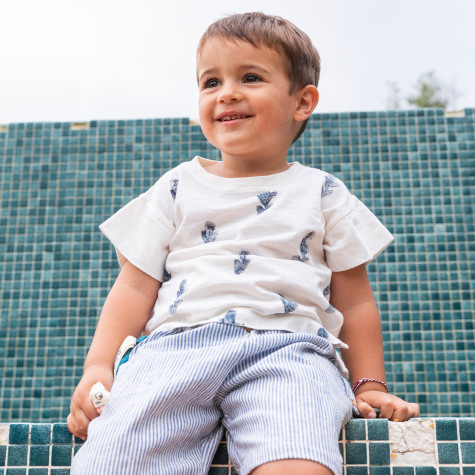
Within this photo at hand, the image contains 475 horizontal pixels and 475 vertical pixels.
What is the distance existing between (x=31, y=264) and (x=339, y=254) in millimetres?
1714

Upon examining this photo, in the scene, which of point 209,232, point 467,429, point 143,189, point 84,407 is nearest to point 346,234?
point 209,232

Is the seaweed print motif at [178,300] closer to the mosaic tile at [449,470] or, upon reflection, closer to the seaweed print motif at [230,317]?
the seaweed print motif at [230,317]

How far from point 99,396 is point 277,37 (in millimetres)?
508

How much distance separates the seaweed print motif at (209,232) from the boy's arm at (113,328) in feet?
0.31

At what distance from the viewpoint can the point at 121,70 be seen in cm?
308

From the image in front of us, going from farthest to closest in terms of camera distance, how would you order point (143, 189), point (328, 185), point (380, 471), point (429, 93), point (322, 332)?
1. point (429, 93)
2. point (143, 189)
3. point (328, 185)
4. point (322, 332)
5. point (380, 471)

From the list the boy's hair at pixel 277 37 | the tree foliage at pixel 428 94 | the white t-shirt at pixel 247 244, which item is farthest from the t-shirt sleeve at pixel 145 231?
the tree foliage at pixel 428 94

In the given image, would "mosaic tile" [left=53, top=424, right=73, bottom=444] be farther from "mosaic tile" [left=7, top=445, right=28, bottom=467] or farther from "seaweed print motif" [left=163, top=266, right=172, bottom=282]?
"seaweed print motif" [left=163, top=266, right=172, bottom=282]

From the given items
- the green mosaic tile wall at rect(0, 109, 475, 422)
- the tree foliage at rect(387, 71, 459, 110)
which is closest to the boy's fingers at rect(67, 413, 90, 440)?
the green mosaic tile wall at rect(0, 109, 475, 422)

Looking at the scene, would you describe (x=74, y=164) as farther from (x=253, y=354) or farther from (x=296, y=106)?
(x=253, y=354)

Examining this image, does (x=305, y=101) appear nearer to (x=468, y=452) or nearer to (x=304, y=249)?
(x=304, y=249)

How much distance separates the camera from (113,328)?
0.78 meters

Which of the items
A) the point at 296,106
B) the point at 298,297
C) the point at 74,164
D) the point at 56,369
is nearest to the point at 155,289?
the point at 298,297

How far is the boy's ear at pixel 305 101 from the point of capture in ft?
2.89
